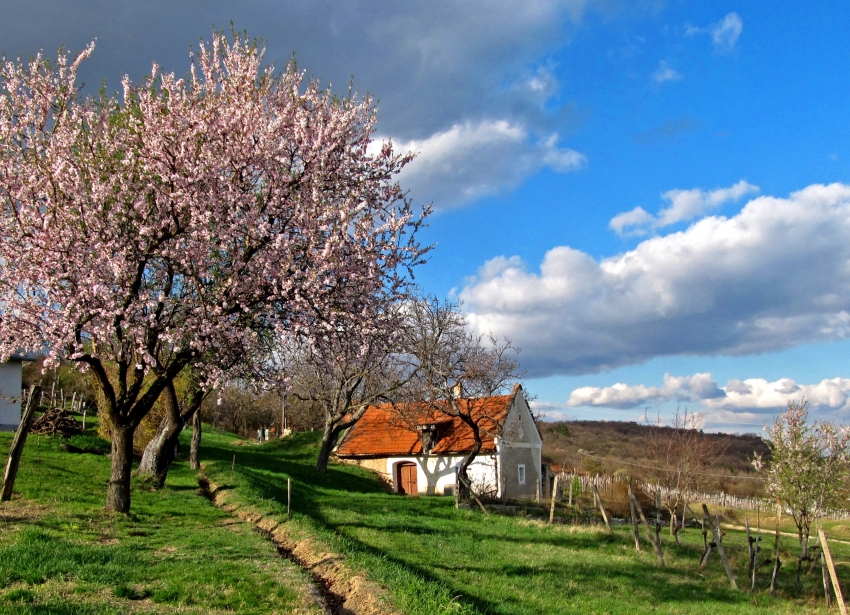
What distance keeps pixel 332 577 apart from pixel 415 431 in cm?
3035

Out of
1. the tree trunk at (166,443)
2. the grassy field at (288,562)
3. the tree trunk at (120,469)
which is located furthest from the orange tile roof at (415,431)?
the tree trunk at (120,469)

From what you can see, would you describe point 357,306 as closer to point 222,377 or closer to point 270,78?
point 222,377

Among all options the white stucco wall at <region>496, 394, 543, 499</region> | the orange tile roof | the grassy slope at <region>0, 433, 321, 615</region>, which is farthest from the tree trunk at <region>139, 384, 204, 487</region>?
the white stucco wall at <region>496, 394, 543, 499</region>

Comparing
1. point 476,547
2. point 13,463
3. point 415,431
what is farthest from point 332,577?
point 415,431

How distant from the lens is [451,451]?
129 feet

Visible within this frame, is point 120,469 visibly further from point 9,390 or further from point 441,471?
point 441,471

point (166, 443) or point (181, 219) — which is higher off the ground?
point (181, 219)

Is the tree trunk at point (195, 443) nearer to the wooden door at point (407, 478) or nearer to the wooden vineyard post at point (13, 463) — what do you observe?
the wooden vineyard post at point (13, 463)

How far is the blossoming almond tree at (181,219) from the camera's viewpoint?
12.4 metres

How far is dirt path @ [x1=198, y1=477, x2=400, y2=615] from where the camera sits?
9008 mm

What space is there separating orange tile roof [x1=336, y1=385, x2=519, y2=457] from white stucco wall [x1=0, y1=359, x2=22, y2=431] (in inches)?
756

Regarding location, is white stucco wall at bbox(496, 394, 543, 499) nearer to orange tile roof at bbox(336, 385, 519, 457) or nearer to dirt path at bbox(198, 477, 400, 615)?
orange tile roof at bbox(336, 385, 519, 457)

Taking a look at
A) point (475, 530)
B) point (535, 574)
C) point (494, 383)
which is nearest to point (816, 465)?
point (475, 530)

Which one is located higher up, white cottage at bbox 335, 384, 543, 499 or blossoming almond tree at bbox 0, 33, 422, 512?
blossoming almond tree at bbox 0, 33, 422, 512
